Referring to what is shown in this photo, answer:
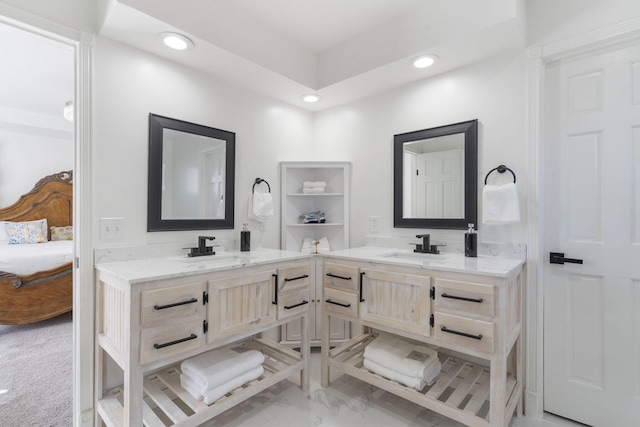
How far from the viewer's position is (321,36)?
2326 millimetres

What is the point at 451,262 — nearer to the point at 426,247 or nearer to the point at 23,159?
the point at 426,247

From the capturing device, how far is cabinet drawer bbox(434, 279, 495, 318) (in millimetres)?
1505

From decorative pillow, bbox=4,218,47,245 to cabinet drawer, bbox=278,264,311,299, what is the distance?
4.45 meters

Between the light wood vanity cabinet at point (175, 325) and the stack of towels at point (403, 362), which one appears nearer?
the light wood vanity cabinet at point (175, 325)

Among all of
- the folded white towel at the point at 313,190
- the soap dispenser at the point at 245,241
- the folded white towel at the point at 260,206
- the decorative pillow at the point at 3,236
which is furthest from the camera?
the decorative pillow at the point at 3,236

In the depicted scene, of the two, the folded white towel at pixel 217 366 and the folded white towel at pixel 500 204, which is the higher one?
the folded white towel at pixel 500 204

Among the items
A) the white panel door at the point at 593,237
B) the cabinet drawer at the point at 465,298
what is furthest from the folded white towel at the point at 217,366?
the white panel door at the point at 593,237

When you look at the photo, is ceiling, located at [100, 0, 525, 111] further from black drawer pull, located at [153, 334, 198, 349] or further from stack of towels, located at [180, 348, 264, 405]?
stack of towels, located at [180, 348, 264, 405]

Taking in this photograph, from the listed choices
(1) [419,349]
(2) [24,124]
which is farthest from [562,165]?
(2) [24,124]

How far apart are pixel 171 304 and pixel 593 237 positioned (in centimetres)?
231

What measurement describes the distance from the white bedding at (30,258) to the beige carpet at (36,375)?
25.6 inches

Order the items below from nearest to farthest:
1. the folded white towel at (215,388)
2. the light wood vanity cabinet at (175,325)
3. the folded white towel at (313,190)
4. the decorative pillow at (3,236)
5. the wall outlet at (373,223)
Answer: the light wood vanity cabinet at (175,325), the folded white towel at (215,388), the wall outlet at (373,223), the folded white towel at (313,190), the decorative pillow at (3,236)

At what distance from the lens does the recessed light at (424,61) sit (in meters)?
2.04

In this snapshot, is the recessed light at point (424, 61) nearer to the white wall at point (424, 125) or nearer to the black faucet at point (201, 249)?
the white wall at point (424, 125)
